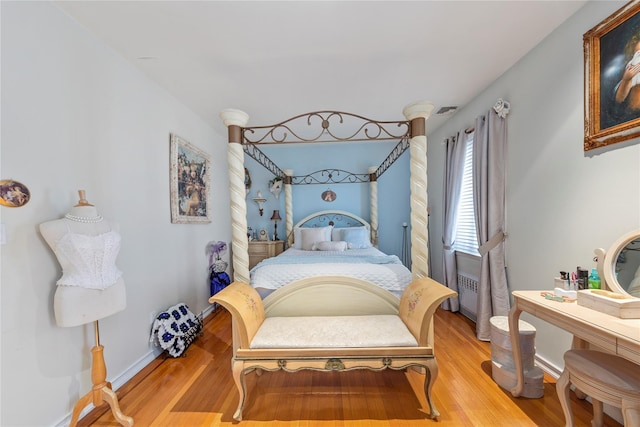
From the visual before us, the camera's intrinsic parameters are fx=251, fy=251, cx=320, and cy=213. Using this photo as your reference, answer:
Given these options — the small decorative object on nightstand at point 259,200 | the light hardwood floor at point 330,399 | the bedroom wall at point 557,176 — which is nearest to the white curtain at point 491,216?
the bedroom wall at point 557,176

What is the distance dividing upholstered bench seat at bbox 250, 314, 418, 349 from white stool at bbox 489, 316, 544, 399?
81 centimetres

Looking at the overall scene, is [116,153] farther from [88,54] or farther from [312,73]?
[312,73]

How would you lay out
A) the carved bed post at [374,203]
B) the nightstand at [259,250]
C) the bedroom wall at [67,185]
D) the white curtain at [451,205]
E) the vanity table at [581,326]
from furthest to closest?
the carved bed post at [374,203], the nightstand at [259,250], the white curtain at [451,205], the bedroom wall at [67,185], the vanity table at [581,326]

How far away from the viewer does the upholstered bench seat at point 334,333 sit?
1688 millimetres

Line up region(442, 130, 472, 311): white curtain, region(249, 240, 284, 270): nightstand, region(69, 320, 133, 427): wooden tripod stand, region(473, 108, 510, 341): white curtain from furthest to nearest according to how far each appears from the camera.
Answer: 1. region(249, 240, 284, 270): nightstand
2. region(442, 130, 472, 311): white curtain
3. region(473, 108, 510, 341): white curtain
4. region(69, 320, 133, 427): wooden tripod stand

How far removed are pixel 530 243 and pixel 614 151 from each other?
3.02ft

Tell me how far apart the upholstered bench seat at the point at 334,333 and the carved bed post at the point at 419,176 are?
0.57 m

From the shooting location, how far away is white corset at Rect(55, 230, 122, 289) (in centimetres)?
143

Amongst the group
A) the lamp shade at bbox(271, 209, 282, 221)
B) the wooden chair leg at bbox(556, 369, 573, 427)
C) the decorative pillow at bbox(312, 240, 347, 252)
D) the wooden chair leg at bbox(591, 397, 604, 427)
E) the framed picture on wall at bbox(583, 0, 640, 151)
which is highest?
the framed picture on wall at bbox(583, 0, 640, 151)

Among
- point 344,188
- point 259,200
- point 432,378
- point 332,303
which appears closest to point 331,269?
point 332,303

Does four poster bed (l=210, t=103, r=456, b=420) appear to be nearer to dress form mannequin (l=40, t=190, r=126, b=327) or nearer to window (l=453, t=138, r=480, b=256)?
dress form mannequin (l=40, t=190, r=126, b=327)

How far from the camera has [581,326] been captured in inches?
50.9

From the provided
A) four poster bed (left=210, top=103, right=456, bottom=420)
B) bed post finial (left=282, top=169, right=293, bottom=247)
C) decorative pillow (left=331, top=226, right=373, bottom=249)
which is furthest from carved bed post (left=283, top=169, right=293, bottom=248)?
four poster bed (left=210, top=103, right=456, bottom=420)

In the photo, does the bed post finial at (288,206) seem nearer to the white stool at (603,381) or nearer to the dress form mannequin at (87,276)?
the dress form mannequin at (87,276)
